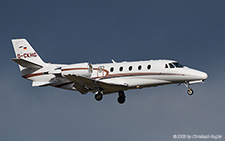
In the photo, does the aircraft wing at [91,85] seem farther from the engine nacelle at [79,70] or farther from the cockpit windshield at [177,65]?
the cockpit windshield at [177,65]

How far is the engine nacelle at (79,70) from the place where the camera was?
96.3ft

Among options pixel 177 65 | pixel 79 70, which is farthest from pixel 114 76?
pixel 177 65

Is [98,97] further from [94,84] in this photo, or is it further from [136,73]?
[136,73]

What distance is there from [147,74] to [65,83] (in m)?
6.86

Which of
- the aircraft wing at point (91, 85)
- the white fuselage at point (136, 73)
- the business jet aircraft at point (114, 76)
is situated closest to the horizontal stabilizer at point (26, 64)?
the business jet aircraft at point (114, 76)

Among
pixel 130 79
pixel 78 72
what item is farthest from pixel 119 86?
pixel 78 72

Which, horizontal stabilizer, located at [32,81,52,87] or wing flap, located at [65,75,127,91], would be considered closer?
wing flap, located at [65,75,127,91]

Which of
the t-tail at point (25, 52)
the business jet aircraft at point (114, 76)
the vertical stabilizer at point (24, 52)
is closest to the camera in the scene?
the business jet aircraft at point (114, 76)

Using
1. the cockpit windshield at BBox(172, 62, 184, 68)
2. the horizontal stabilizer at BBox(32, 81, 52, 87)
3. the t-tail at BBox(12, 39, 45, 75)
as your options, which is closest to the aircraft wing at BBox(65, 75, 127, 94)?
the horizontal stabilizer at BBox(32, 81, 52, 87)

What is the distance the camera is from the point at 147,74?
95.2 ft

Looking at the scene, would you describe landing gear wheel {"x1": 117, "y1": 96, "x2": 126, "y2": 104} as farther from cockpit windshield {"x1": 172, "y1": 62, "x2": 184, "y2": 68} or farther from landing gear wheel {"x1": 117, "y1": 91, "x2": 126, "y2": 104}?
cockpit windshield {"x1": 172, "y1": 62, "x2": 184, "y2": 68}

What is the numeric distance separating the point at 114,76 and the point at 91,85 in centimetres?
189

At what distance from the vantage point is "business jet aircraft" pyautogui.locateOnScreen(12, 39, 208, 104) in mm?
28859

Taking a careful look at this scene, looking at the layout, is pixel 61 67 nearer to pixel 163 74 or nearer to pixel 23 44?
pixel 23 44
